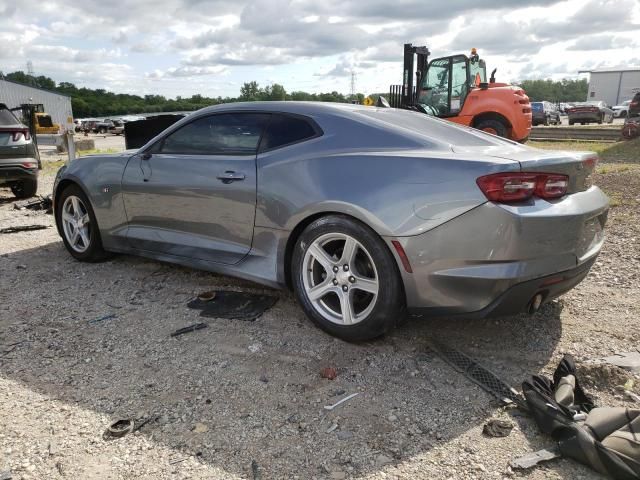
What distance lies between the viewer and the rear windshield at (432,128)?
3.36 metres

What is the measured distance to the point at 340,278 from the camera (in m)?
3.32

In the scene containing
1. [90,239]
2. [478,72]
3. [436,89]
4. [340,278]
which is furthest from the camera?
[478,72]

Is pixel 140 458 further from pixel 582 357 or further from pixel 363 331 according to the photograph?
pixel 582 357

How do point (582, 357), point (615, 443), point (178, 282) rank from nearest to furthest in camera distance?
1. point (615, 443)
2. point (582, 357)
3. point (178, 282)

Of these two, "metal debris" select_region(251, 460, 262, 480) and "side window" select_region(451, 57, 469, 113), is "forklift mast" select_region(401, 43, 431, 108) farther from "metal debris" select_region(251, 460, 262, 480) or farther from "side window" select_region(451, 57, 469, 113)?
"metal debris" select_region(251, 460, 262, 480)

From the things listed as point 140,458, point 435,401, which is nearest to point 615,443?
point 435,401

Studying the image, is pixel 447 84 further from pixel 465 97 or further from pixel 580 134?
pixel 580 134

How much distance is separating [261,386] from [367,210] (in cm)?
116

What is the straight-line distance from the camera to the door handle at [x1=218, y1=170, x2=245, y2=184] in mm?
3762

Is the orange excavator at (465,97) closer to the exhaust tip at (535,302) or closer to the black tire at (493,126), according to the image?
the black tire at (493,126)

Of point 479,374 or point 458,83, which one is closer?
point 479,374

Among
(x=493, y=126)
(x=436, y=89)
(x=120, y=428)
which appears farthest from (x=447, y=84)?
(x=120, y=428)

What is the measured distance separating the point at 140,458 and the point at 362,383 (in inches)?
47.2

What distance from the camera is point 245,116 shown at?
13.1ft
